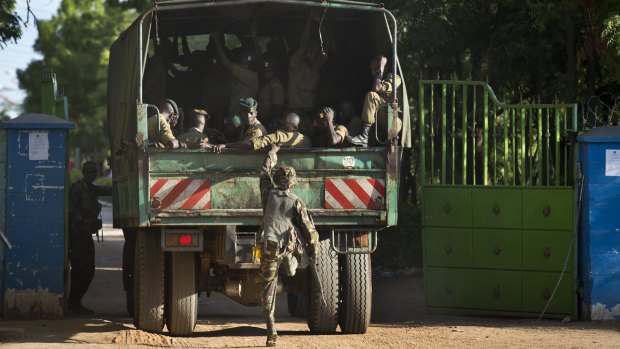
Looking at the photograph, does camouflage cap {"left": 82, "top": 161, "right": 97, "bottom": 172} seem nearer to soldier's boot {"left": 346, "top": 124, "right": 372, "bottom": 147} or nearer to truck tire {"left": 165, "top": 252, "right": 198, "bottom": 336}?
truck tire {"left": 165, "top": 252, "right": 198, "bottom": 336}

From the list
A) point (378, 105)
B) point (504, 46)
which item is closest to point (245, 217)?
point (378, 105)

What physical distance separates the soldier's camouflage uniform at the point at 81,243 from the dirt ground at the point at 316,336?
0.38 metres

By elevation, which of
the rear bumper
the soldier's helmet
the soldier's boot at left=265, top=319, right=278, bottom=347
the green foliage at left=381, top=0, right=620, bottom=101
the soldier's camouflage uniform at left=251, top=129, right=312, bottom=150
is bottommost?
the soldier's boot at left=265, top=319, right=278, bottom=347

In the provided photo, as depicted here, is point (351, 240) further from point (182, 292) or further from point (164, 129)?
point (164, 129)

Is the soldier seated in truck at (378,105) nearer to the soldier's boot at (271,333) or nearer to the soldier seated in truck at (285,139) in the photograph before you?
the soldier seated in truck at (285,139)

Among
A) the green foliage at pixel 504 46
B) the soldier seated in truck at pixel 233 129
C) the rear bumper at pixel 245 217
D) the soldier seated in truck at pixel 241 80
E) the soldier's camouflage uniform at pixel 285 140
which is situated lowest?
the rear bumper at pixel 245 217

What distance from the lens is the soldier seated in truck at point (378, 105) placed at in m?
10.6

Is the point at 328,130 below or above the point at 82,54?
below

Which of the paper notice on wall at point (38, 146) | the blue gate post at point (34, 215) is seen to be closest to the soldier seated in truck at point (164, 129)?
the blue gate post at point (34, 215)

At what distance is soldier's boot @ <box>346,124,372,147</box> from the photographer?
→ 1059 cm

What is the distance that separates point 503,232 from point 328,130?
8.22ft

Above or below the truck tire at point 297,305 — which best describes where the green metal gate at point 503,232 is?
above

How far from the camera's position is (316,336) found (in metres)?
10.6

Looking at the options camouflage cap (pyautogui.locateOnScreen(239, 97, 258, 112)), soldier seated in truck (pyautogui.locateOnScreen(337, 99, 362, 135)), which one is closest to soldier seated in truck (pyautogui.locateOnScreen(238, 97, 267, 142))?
camouflage cap (pyautogui.locateOnScreen(239, 97, 258, 112))
